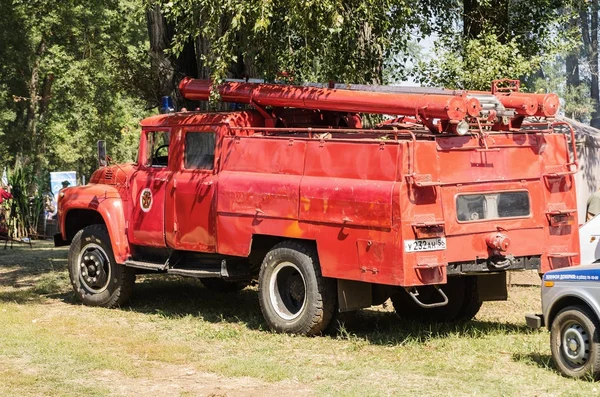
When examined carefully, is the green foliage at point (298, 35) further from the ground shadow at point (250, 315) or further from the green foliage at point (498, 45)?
the ground shadow at point (250, 315)

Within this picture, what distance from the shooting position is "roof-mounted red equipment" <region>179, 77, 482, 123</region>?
11211 mm

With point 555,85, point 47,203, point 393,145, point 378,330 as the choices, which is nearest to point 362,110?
point 393,145

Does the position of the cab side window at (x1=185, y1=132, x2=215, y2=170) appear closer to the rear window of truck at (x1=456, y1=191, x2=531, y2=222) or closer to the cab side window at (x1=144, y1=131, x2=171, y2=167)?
the cab side window at (x1=144, y1=131, x2=171, y2=167)

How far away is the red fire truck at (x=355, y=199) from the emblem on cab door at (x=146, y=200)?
0.05ft

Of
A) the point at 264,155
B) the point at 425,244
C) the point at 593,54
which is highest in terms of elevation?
the point at 593,54

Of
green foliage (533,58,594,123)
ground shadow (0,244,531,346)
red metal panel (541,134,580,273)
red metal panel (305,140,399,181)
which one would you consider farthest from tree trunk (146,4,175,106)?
green foliage (533,58,594,123)

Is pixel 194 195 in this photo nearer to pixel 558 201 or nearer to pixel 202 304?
pixel 202 304

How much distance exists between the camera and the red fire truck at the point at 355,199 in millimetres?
10984

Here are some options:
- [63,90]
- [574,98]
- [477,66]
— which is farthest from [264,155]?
[574,98]

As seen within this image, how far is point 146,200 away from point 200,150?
1.10 m

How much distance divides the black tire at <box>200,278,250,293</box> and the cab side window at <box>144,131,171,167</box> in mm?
2312

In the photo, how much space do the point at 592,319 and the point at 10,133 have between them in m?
46.0

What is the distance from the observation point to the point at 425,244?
35.7 ft

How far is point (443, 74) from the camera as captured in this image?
55.8ft
